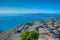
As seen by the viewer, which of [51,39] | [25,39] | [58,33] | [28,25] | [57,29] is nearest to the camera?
[25,39]

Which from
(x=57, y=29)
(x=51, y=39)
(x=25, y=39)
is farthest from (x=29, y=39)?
(x=57, y=29)

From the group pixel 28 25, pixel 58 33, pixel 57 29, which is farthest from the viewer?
pixel 28 25

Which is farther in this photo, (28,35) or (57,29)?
(57,29)

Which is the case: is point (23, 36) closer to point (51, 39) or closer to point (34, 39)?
point (34, 39)

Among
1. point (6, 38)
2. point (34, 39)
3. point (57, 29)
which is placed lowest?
point (6, 38)

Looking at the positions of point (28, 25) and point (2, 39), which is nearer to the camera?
point (2, 39)

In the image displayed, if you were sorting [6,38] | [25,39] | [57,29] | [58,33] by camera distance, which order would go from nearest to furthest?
[25,39]
[58,33]
[57,29]
[6,38]

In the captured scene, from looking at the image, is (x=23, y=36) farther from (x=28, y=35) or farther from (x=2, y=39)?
(x=2, y=39)

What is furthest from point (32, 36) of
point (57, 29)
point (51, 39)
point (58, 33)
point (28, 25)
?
point (28, 25)

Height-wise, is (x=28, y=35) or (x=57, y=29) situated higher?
(x=28, y=35)
